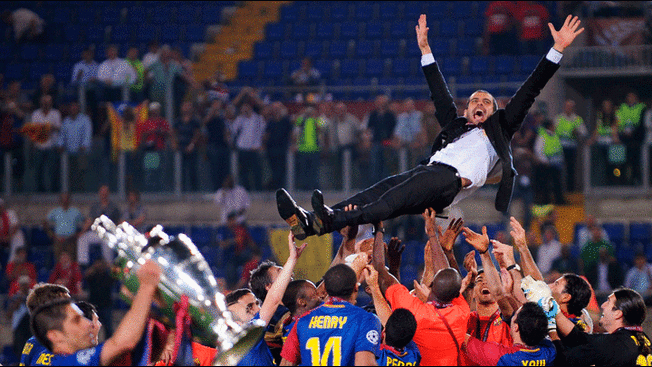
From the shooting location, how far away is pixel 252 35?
19031 millimetres

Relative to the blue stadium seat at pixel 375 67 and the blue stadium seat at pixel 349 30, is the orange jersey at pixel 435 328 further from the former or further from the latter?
the blue stadium seat at pixel 349 30

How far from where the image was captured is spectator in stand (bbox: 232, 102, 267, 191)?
12859 millimetres

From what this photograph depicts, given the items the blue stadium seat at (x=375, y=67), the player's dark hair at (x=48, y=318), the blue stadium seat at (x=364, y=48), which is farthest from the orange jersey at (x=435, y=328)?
the blue stadium seat at (x=364, y=48)

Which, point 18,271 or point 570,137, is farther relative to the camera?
point 570,137

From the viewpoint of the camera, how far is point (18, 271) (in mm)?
11711

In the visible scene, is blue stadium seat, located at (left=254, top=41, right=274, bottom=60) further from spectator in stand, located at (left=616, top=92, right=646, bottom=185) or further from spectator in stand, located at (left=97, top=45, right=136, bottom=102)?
spectator in stand, located at (left=616, top=92, right=646, bottom=185)

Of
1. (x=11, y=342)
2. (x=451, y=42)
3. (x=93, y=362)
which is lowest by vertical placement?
(x=11, y=342)

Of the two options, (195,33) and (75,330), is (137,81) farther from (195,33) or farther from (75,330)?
(75,330)

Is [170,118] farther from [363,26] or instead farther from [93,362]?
[93,362]

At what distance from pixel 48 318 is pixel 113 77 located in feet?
33.3

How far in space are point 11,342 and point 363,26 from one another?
388 inches

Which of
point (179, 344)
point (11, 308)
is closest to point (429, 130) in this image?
point (11, 308)

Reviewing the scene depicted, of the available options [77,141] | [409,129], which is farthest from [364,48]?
[77,141]

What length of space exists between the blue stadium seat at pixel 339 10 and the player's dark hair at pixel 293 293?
1393cm
